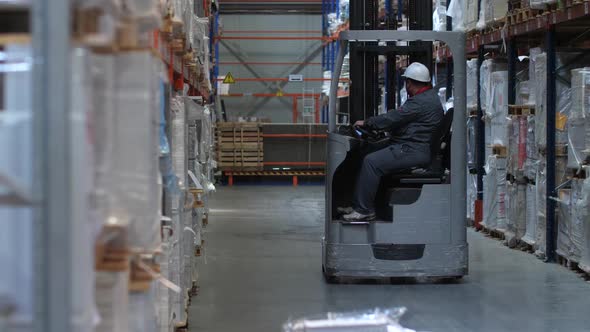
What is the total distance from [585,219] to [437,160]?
1.53 m

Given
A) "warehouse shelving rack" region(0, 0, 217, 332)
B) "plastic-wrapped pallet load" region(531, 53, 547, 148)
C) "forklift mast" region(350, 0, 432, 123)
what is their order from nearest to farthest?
"warehouse shelving rack" region(0, 0, 217, 332) → "forklift mast" region(350, 0, 432, 123) → "plastic-wrapped pallet load" region(531, 53, 547, 148)

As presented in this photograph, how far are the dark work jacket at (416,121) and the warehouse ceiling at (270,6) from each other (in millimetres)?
20756

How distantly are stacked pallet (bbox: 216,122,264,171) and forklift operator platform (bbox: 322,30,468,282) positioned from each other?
13697mm

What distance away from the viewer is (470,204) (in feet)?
46.3

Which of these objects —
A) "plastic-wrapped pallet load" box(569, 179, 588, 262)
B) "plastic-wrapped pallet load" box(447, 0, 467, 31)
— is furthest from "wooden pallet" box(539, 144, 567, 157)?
"plastic-wrapped pallet load" box(447, 0, 467, 31)

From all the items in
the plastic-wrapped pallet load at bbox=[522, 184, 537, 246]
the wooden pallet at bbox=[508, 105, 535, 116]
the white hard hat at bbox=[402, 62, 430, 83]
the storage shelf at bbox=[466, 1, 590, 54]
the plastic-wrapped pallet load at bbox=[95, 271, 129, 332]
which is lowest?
the plastic-wrapped pallet load at bbox=[522, 184, 537, 246]

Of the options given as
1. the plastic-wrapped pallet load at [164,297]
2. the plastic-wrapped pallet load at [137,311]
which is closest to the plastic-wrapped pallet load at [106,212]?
the plastic-wrapped pallet load at [137,311]

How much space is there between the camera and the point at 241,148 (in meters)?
22.9

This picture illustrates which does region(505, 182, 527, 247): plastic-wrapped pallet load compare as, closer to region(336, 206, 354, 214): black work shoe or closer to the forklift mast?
the forklift mast

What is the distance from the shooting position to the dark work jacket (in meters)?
8.95

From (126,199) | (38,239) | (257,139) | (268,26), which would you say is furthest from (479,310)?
(268,26)

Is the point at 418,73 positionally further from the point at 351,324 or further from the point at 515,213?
the point at 351,324

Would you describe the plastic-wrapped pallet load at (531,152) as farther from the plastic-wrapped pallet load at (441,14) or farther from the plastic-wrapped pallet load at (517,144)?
the plastic-wrapped pallet load at (441,14)

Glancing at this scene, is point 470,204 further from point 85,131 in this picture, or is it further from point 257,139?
point 85,131
